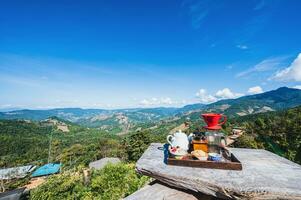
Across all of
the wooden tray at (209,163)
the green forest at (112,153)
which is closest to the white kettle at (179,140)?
the wooden tray at (209,163)

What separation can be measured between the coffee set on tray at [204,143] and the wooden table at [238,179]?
208 millimetres

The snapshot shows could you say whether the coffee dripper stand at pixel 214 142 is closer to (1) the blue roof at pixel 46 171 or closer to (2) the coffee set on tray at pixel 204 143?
(2) the coffee set on tray at pixel 204 143

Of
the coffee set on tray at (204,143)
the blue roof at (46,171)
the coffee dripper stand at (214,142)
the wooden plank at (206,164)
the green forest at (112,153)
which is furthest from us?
the blue roof at (46,171)

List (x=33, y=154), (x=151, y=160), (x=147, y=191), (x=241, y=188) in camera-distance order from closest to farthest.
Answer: (x=241, y=188)
(x=147, y=191)
(x=151, y=160)
(x=33, y=154)

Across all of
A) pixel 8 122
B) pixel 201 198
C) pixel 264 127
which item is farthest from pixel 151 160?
pixel 8 122

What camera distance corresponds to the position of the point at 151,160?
2.69m

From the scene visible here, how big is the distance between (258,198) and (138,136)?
36071 mm

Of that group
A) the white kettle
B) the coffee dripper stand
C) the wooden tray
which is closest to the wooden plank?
the wooden tray

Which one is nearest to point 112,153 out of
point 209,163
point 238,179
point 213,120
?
point 213,120

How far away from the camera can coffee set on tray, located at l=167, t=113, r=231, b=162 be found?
255 cm

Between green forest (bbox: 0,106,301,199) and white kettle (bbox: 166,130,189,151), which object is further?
green forest (bbox: 0,106,301,199)

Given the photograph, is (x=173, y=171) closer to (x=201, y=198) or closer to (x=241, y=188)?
(x=201, y=198)

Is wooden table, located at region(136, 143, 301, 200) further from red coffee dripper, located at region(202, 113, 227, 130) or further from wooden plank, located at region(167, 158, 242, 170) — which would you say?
red coffee dripper, located at region(202, 113, 227, 130)

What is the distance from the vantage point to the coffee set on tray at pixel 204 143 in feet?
8.36
